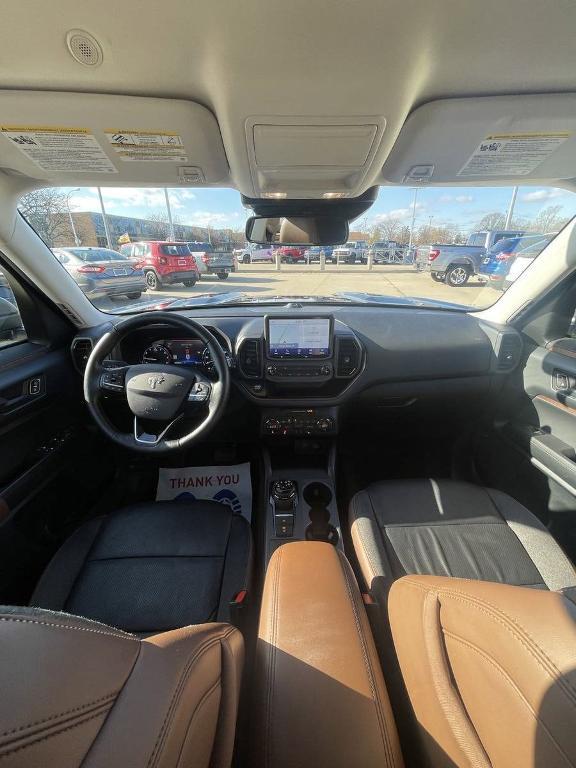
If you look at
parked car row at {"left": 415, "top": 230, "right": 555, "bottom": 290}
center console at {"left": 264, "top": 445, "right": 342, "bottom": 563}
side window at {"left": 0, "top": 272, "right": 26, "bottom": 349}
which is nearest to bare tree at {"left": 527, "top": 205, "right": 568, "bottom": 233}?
parked car row at {"left": 415, "top": 230, "right": 555, "bottom": 290}

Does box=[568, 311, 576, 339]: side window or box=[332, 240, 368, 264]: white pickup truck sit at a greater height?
box=[332, 240, 368, 264]: white pickup truck

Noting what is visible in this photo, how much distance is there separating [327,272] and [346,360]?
0.75 m

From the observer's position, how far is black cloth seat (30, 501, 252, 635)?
1330mm

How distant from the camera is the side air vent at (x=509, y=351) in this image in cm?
211

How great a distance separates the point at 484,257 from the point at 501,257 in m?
0.10

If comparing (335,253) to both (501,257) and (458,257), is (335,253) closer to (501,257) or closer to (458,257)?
(458,257)

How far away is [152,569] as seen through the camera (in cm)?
147

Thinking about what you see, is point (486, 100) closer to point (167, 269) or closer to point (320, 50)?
point (320, 50)

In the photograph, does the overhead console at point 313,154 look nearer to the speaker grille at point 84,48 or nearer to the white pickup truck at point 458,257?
the speaker grille at point 84,48

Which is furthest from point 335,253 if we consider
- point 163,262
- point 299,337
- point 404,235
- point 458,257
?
point 163,262

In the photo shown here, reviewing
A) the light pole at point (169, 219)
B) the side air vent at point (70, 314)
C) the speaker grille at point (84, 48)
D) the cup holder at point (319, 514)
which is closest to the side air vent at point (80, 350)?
the side air vent at point (70, 314)

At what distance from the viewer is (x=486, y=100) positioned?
1102 mm

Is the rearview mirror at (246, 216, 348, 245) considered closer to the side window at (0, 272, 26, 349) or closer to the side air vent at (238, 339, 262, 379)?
the side air vent at (238, 339, 262, 379)

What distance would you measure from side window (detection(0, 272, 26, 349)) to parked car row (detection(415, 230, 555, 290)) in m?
2.37
